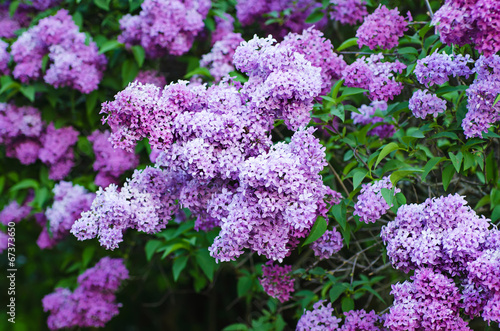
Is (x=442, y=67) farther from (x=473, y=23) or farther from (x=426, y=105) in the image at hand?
(x=473, y=23)

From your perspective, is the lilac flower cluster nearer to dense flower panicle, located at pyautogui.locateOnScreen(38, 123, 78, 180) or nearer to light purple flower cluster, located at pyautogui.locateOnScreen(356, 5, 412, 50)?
dense flower panicle, located at pyautogui.locateOnScreen(38, 123, 78, 180)

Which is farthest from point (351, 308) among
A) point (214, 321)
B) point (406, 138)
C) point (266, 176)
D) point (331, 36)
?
point (214, 321)

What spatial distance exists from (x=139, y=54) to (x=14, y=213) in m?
1.51

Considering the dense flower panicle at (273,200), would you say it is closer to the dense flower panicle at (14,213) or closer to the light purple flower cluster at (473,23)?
the light purple flower cluster at (473,23)

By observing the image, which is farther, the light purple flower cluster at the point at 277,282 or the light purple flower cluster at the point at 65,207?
the light purple flower cluster at the point at 65,207

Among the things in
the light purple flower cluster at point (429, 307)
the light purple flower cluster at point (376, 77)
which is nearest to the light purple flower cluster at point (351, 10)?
the light purple flower cluster at point (376, 77)

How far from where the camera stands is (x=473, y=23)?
2.13m

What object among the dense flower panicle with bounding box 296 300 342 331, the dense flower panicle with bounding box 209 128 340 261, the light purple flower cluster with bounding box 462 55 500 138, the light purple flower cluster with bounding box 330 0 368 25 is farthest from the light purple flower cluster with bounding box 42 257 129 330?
the light purple flower cluster with bounding box 462 55 500 138

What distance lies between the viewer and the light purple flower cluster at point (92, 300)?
147 inches

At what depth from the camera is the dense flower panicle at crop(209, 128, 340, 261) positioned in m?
2.09

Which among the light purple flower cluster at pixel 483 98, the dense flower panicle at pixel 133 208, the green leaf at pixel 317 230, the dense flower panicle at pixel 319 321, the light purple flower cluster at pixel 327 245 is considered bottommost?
the dense flower panicle at pixel 319 321

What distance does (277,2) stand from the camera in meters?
4.05

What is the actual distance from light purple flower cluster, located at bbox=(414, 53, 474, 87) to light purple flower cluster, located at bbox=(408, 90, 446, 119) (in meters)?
0.08

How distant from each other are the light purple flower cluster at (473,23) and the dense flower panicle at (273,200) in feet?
2.14
